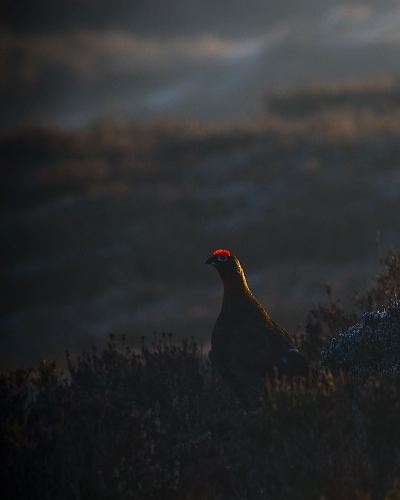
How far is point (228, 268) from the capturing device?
622 centimetres

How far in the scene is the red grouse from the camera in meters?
5.90

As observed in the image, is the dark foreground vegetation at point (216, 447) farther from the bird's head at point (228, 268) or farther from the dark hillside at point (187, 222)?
the dark hillside at point (187, 222)

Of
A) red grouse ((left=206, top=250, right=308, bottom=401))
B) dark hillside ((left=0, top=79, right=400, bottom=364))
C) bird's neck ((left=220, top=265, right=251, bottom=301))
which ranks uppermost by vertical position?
dark hillside ((left=0, top=79, right=400, bottom=364))

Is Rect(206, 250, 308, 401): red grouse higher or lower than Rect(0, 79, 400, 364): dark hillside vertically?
lower

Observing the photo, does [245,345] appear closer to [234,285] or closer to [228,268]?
[234,285]

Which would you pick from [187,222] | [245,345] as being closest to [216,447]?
[245,345]

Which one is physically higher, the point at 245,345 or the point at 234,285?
the point at 234,285

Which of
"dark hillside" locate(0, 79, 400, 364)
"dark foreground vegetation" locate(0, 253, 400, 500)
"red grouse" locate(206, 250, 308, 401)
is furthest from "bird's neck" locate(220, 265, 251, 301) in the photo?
"dark hillside" locate(0, 79, 400, 364)

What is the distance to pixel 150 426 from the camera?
530cm

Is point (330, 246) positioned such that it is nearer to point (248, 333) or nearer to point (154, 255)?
point (154, 255)

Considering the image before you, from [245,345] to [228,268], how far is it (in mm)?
570

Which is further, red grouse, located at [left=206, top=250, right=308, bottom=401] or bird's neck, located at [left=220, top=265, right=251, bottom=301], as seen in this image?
bird's neck, located at [left=220, top=265, right=251, bottom=301]

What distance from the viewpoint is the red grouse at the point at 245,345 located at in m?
5.90

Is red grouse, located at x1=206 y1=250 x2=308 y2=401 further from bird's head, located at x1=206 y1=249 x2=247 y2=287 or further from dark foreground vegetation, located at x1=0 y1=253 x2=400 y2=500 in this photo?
dark foreground vegetation, located at x1=0 y1=253 x2=400 y2=500
